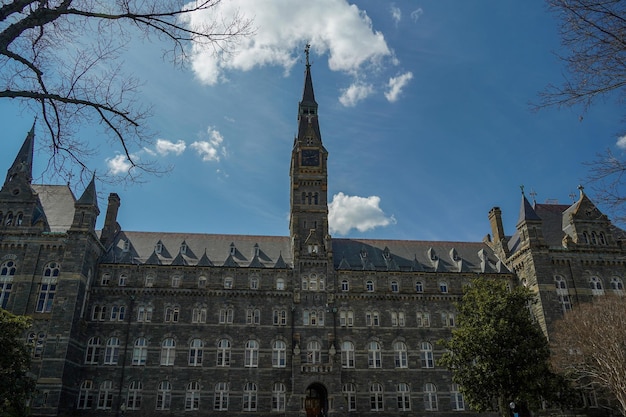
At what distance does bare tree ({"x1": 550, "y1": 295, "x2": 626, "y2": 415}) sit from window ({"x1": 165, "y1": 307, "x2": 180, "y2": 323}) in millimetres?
34373

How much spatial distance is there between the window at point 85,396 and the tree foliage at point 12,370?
35.3ft

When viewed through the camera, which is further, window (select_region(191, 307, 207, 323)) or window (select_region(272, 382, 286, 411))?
window (select_region(191, 307, 207, 323))

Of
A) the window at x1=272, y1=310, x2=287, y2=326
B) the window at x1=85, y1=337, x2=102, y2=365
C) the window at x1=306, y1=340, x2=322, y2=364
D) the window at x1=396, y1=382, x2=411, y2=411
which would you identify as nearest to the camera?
the window at x1=85, y1=337, x2=102, y2=365

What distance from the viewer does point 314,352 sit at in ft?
157

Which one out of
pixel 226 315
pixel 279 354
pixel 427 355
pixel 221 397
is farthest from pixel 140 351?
pixel 427 355

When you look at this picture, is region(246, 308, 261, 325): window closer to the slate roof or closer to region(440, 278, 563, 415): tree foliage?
region(440, 278, 563, 415): tree foliage

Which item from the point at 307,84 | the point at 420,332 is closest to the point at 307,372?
the point at 420,332

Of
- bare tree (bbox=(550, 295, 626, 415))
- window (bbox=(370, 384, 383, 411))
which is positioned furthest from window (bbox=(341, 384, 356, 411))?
bare tree (bbox=(550, 295, 626, 415))

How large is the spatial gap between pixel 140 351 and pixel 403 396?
25868mm

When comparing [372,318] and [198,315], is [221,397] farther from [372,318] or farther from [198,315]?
[372,318]

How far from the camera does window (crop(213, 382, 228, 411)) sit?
44.8 meters

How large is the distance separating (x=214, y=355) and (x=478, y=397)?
24.4 m

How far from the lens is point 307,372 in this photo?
44.6 metres

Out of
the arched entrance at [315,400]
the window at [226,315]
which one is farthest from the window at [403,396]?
the window at [226,315]
